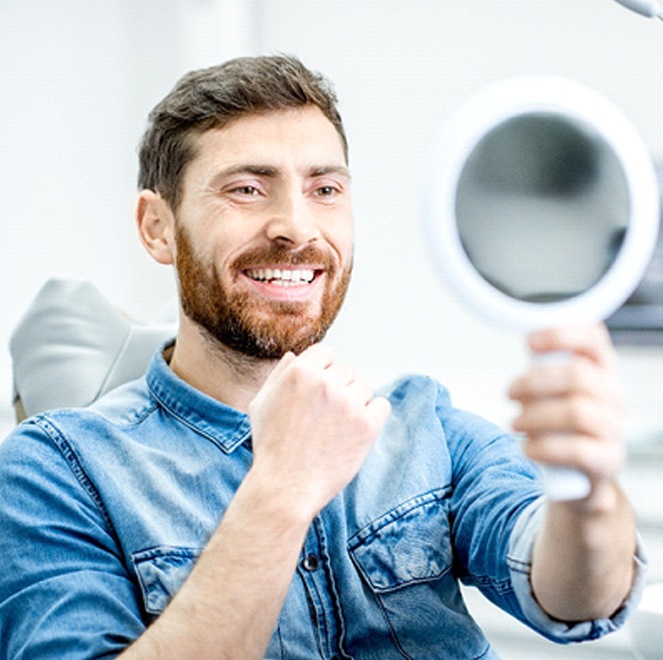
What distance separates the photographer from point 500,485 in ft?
3.73

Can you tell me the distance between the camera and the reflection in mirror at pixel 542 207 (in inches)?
26.0

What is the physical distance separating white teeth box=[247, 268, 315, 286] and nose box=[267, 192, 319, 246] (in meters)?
0.04

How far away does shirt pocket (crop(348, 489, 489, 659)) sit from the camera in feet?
3.80

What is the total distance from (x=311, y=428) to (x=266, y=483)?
0.07 m

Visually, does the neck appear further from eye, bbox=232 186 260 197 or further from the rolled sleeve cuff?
the rolled sleeve cuff

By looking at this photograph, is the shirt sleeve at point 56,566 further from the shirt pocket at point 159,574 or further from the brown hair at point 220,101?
the brown hair at point 220,101

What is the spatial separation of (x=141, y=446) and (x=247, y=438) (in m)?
0.12

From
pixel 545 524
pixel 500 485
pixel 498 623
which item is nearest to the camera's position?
pixel 545 524

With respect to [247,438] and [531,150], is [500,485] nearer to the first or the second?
[247,438]

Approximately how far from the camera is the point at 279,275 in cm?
126

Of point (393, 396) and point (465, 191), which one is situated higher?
point (465, 191)

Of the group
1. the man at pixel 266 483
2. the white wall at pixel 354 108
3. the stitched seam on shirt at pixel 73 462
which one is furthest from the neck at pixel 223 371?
the white wall at pixel 354 108

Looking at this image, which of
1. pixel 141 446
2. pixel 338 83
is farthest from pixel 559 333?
pixel 338 83

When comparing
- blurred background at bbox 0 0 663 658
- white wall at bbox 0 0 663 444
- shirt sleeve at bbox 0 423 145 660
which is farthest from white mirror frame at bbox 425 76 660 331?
white wall at bbox 0 0 663 444
